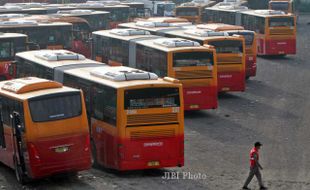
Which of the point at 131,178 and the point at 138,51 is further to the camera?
the point at 138,51

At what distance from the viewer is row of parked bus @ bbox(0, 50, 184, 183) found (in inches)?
910

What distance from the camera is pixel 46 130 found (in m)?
23.1

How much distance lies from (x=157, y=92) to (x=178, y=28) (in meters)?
20.1

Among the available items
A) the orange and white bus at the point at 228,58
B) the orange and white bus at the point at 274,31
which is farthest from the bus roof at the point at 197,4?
the orange and white bus at the point at 228,58

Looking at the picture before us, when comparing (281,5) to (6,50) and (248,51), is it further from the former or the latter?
(6,50)

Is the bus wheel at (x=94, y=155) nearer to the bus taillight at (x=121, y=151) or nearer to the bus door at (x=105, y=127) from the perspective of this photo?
the bus door at (x=105, y=127)

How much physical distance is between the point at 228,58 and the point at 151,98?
597 inches

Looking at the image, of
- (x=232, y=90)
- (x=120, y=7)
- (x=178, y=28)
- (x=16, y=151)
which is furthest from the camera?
(x=120, y=7)

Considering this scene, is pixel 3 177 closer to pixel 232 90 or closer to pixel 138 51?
pixel 138 51

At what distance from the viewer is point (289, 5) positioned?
75875 mm

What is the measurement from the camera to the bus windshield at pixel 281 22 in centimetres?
5409

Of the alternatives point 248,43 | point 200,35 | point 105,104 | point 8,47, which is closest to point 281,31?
point 248,43

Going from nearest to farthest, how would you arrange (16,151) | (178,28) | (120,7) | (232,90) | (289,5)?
1. (16,151)
2. (232,90)
3. (178,28)
4. (120,7)
5. (289,5)

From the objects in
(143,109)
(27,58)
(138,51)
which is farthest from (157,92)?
(138,51)
